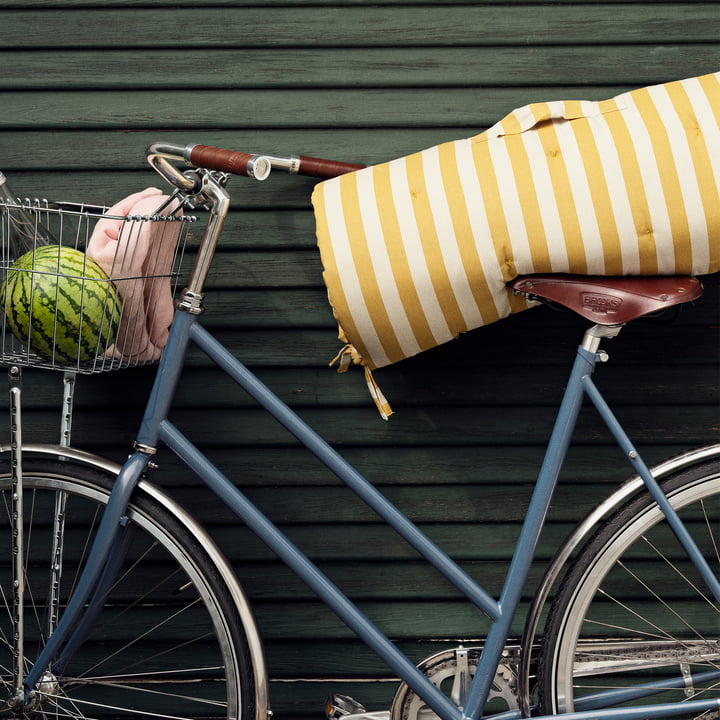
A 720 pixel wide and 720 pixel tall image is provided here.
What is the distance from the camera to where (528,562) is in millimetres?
1600

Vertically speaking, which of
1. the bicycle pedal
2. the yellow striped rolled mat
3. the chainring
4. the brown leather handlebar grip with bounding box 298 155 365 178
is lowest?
the bicycle pedal

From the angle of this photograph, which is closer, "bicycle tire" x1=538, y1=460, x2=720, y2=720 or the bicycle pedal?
"bicycle tire" x1=538, y1=460, x2=720, y2=720

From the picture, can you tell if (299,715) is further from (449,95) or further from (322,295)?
(449,95)

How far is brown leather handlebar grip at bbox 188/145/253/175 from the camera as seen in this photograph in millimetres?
1454

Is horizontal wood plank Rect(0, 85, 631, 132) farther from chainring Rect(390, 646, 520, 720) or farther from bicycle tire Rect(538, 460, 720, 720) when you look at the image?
chainring Rect(390, 646, 520, 720)

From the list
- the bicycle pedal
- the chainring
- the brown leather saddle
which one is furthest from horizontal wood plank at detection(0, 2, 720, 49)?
the bicycle pedal

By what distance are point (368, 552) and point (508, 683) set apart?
20.4 inches

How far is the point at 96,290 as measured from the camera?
146cm

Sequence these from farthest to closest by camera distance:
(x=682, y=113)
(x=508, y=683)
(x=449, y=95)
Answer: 1. (x=449, y=95)
2. (x=508, y=683)
3. (x=682, y=113)

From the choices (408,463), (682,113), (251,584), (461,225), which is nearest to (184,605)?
(251,584)

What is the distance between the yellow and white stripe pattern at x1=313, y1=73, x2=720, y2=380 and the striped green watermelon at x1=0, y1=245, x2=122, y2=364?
50cm

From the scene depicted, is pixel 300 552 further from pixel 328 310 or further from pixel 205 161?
pixel 205 161

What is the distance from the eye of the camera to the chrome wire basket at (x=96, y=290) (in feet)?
4.68

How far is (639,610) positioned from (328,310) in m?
1.26
